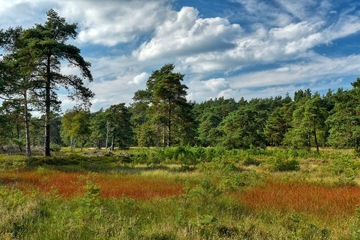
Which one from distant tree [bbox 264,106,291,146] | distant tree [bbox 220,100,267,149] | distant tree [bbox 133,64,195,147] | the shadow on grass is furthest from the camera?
distant tree [bbox 264,106,291,146]

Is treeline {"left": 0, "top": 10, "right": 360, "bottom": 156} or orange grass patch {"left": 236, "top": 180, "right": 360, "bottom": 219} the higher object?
treeline {"left": 0, "top": 10, "right": 360, "bottom": 156}

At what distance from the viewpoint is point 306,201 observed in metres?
8.07

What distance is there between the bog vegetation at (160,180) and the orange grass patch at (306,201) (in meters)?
0.03

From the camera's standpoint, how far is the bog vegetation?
5.11m

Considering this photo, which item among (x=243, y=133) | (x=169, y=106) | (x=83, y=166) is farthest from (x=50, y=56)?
(x=243, y=133)

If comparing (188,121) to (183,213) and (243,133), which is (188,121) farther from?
(183,213)

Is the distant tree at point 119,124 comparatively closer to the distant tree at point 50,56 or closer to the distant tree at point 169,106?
the distant tree at point 169,106

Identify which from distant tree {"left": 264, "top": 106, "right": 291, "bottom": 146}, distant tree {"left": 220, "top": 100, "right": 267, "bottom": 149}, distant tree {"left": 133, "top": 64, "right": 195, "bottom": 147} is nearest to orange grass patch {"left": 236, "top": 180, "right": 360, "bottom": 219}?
distant tree {"left": 133, "top": 64, "right": 195, "bottom": 147}

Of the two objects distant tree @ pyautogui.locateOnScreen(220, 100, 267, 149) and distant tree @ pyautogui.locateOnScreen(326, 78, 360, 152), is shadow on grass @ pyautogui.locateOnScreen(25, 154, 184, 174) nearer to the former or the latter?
distant tree @ pyautogui.locateOnScreen(220, 100, 267, 149)

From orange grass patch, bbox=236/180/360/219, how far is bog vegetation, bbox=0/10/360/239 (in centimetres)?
3

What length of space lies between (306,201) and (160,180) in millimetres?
6413

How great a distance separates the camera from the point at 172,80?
3431cm

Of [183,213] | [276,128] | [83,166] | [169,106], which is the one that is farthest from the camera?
[276,128]

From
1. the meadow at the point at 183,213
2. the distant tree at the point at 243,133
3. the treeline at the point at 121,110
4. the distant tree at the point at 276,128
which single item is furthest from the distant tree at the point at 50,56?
the distant tree at the point at 276,128
